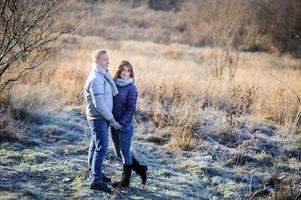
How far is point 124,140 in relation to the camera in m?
4.98

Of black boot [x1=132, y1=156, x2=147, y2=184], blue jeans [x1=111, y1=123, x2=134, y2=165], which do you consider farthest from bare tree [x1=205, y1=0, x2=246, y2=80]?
blue jeans [x1=111, y1=123, x2=134, y2=165]

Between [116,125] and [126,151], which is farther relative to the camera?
[126,151]

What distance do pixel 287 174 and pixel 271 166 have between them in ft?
1.14

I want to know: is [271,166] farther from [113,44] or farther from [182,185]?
[113,44]

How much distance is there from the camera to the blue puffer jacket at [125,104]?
4.89 m

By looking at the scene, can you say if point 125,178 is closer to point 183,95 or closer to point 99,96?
point 99,96

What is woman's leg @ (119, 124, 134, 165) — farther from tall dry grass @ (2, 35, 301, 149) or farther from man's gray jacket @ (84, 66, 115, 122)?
tall dry grass @ (2, 35, 301, 149)

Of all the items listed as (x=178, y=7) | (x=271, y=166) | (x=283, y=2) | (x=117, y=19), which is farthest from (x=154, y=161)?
(x=178, y=7)

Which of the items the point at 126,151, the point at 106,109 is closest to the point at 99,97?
the point at 106,109

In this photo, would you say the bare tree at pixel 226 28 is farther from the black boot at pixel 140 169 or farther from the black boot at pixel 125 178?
the black boot at pixel 125 178

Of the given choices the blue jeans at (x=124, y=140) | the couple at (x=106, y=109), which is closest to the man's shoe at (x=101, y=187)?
the couple at (x=106, y=109)

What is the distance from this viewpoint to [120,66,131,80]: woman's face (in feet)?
16.0

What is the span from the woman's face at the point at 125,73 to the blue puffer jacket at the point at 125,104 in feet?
0.31

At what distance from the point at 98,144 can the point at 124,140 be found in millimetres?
297
